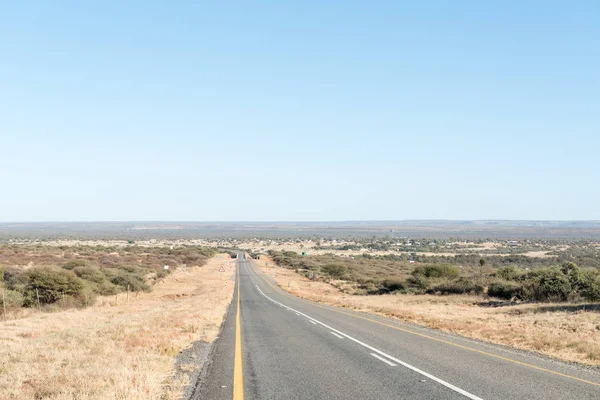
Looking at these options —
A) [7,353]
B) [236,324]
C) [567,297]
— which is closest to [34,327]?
[236,324]

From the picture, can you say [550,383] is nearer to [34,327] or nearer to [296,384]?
[296,384]

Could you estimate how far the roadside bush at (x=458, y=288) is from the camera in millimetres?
49062

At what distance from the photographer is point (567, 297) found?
38406 millimetres

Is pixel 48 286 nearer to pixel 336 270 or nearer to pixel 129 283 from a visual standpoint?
pixel 129 283

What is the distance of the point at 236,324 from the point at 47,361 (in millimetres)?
11256

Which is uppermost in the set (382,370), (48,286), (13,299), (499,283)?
(382,370)

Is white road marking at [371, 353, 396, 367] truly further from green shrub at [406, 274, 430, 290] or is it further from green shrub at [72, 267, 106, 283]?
green shrub at [406, 274, 430, 290]

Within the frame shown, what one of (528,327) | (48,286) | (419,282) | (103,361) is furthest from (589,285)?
(48,286)

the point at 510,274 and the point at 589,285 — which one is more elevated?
the point at 589,285

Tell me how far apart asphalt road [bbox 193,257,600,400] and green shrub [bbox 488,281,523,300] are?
89.0 ft

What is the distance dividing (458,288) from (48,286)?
35.4 metres

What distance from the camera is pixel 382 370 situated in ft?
37.1

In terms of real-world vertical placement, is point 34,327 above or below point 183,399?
below

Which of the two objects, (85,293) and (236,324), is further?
(85,293)
